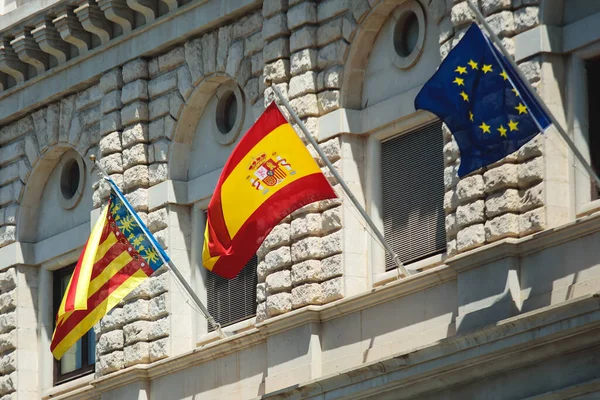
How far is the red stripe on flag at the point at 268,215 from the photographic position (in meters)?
34.5

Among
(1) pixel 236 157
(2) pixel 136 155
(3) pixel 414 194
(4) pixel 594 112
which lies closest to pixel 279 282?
(1) pixel 236 157

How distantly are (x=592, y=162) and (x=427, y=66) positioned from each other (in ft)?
13.7

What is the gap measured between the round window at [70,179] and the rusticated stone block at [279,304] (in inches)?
302

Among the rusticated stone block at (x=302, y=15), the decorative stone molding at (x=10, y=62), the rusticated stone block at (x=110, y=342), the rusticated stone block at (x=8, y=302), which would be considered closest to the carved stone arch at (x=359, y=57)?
the rusticated stone block at (x=302, y=15)

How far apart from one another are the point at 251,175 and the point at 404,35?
11.9ft

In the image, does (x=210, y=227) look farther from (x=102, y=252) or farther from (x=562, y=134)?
(x=562, y=134)

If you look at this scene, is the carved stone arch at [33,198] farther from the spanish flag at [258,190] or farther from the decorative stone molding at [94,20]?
the spanish flag at [258,190]

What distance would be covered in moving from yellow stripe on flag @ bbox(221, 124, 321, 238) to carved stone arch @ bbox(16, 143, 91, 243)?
9.37 meters

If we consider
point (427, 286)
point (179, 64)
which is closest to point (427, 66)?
point (427, 286)

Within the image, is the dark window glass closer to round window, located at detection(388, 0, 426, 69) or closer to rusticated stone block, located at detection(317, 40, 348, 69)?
round window, located at detection(388, 0, 426, 69)

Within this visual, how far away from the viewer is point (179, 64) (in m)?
40.7

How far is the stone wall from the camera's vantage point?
3250 centimetres

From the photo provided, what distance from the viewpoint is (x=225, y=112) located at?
40.2 metres

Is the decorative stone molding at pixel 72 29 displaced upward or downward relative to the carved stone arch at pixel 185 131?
upward
